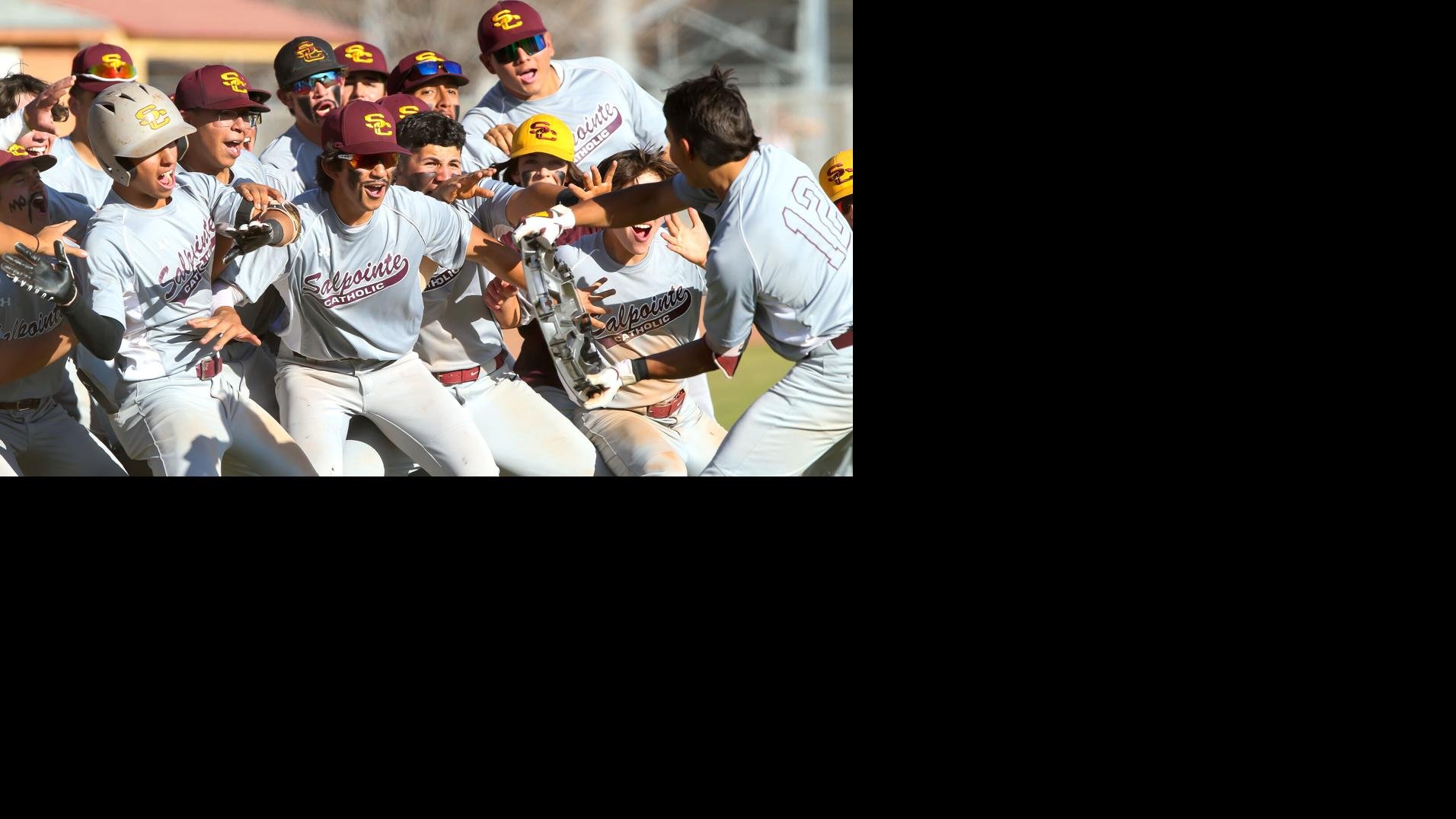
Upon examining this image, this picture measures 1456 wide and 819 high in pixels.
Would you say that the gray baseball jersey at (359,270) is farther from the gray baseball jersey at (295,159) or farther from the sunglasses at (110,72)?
the sunglasses at (110,72)

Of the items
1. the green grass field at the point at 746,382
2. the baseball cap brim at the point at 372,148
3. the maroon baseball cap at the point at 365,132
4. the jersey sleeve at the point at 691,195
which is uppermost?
the maroon baseball cap at the point at 365,132

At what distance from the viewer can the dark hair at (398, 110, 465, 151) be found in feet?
15.3

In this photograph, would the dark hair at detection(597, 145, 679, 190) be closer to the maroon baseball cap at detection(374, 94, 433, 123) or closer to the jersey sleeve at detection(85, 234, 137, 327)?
the maroon baseball cap at detection(374, 94, 433, 123)

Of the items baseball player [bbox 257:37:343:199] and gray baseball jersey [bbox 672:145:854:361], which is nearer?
gray baseball jersey [bbox 672:145:854:361]

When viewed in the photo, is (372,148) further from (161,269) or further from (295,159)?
(295,159)

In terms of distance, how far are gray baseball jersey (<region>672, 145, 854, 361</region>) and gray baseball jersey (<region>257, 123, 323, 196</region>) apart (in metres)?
1.51

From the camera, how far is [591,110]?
17.5 ft

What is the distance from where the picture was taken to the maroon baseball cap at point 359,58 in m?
5.18

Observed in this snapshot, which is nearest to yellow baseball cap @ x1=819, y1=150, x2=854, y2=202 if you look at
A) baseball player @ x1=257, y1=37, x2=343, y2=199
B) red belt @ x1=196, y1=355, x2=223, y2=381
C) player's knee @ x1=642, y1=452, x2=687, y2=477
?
player's knee @ x1=642, y1=452, x2=687, y2=477

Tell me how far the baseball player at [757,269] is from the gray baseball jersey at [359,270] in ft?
1.92

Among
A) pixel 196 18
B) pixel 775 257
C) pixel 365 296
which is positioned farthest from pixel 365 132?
pixel 196 18

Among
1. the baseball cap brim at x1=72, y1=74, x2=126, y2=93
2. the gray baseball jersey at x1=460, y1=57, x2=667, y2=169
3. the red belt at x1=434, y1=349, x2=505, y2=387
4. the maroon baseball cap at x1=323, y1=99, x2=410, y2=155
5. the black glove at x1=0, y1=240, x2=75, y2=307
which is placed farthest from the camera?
the gray baseball jersey at x1=460, y1=57, x2=667, y2=169

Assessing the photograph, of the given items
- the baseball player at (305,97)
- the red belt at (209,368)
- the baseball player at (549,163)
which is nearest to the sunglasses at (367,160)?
the baseball player at (549,163)

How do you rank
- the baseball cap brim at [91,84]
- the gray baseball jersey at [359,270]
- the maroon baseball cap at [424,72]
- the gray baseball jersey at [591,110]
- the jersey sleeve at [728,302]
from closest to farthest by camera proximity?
the jersey sleeve at [728,302] < the gray baseball jersey at [359,270] < the baseball cap brim at [91,84] < the maroon baseball cap at [424,72] < the gray baseball jersey at [591,110]
